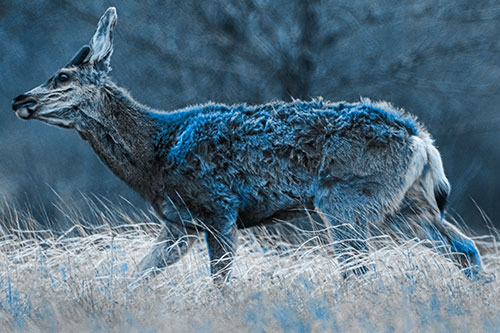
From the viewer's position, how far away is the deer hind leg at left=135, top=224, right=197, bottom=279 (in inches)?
212

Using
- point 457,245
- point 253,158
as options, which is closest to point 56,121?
point 253,158

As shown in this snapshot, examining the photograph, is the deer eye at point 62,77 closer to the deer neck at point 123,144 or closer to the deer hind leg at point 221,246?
the deer neck at point 123,144

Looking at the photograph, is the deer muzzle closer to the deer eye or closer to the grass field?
the deer eye

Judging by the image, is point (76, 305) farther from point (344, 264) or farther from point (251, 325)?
point (344, 264)

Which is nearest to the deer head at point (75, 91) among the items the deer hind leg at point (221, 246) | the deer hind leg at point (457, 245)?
the deer hind leg at point (221, 246)

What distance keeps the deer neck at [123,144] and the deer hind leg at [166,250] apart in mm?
423

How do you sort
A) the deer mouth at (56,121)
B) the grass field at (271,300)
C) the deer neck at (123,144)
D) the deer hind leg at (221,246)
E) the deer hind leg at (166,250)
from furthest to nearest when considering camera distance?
1. the deer hind leg at (166,250)
2. the deer neck at (123,144)
3. the deer mouth at (56,121)
4. the deer hind leg at (221,246)
5. the grass field at (271,300)

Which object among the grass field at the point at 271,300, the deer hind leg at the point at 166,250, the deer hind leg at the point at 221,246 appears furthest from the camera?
the deer hind leg at the point at 166,250

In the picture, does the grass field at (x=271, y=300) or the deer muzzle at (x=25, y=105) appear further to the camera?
the deer muzzle at (x=25, y=105)

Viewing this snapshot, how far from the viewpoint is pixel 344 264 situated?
4.90 m

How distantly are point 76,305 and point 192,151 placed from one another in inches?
55.1

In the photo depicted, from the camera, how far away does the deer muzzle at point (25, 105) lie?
5027 mm

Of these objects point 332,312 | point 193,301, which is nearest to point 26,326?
point 193,301

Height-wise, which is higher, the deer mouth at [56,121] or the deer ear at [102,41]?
the deer ear at [102,41]
